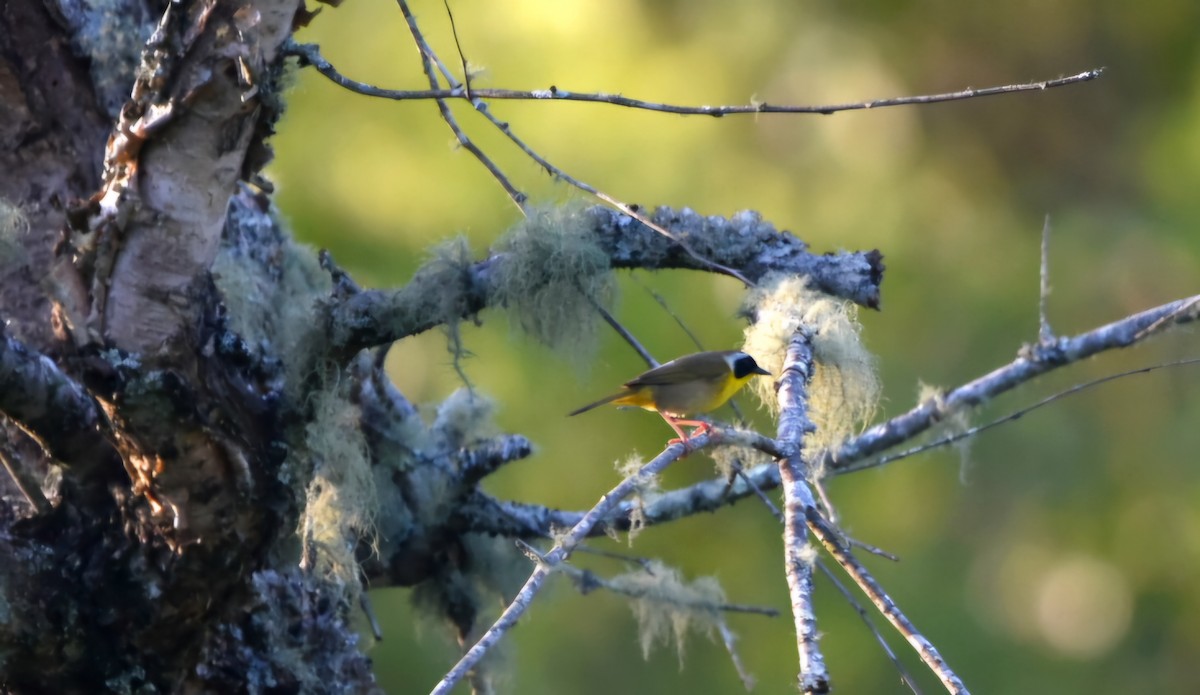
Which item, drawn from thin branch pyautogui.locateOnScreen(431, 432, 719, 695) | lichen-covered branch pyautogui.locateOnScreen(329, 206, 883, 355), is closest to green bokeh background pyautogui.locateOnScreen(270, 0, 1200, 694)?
lichen-covered branch pyautogui.locateOnScreen(329, 206, 883, 355)

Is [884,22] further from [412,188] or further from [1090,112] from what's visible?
[412,188]

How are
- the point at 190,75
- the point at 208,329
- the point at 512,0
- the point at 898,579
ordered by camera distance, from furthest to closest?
the point at 512,0 < the point at 898,579 < the point at 208,329 < the point at 190,75

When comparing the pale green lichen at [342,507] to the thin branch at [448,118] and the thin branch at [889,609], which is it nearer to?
the thin branch at [448,118]

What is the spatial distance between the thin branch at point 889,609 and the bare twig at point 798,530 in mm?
12

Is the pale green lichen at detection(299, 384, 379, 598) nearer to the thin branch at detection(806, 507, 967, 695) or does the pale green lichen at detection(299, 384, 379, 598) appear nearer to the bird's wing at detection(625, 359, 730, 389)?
the bird's wing at detection(625, 359, 730, 389)

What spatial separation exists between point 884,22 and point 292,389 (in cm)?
188

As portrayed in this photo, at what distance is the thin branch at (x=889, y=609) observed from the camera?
574mm

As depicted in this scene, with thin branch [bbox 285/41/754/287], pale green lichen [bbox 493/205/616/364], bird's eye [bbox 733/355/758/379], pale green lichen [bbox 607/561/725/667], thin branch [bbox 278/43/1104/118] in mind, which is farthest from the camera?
pale green lichen [bbox 607/561/725/667]

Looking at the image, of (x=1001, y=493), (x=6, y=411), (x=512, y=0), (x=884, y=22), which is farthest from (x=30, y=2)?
(x=1001, y=493)

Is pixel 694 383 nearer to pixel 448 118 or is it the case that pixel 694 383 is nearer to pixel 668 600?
pixel 668 600

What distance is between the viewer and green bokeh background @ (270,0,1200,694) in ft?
7.87

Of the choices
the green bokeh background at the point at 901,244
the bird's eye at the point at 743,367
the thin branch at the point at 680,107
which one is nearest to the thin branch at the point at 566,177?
the thin branch at the point at 680,107

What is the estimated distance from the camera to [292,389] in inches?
44.9

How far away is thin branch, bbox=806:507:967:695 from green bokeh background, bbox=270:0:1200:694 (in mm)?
1671
